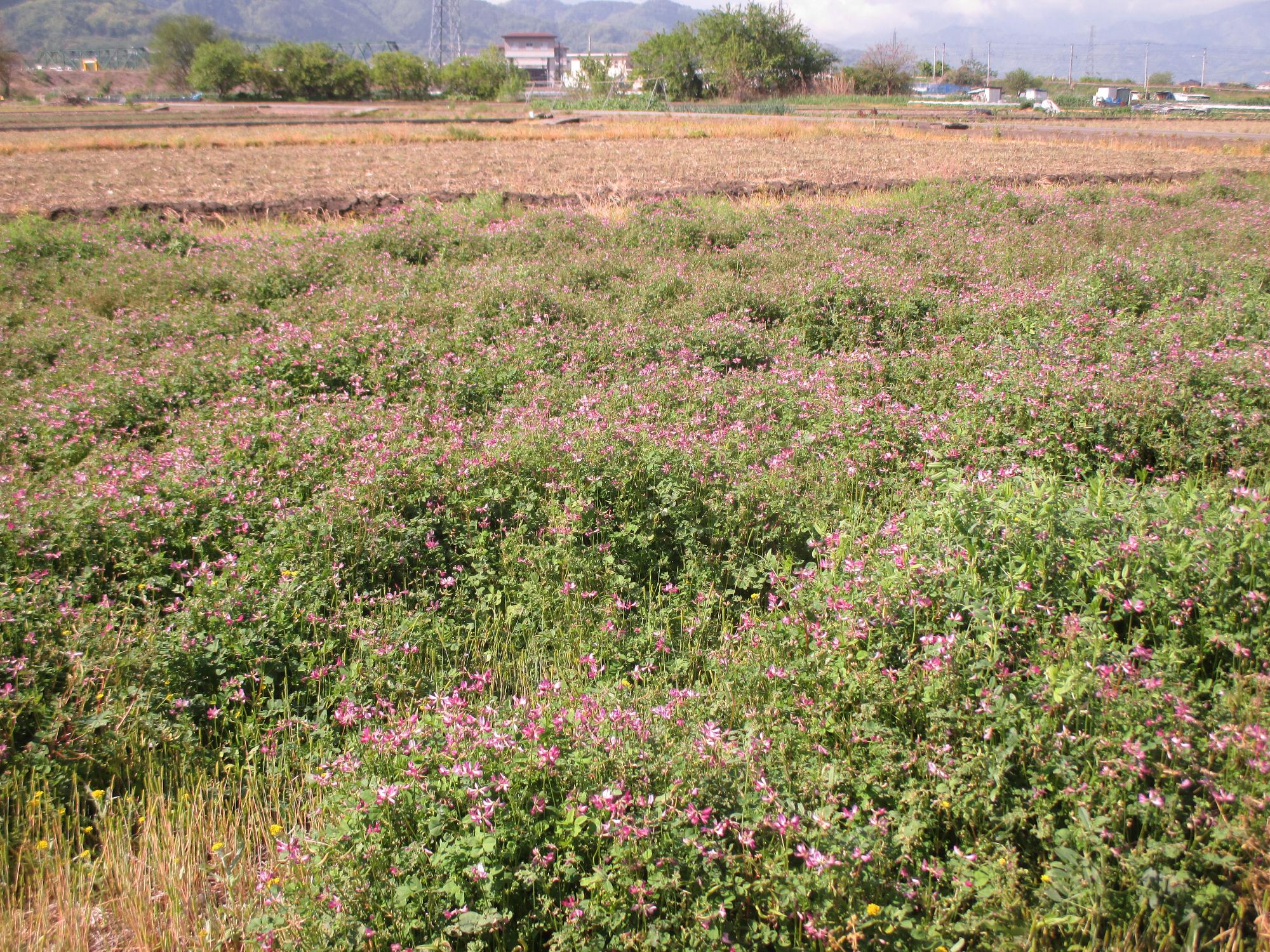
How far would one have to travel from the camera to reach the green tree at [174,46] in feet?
354

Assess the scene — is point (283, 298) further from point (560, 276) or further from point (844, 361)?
point (844, 361)

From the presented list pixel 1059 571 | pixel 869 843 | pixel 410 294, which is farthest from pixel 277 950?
pixel 410 294

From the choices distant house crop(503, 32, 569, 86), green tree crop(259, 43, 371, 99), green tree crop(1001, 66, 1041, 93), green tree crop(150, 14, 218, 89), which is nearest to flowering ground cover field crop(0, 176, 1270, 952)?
green tree crop(259, 43, 371, 99)

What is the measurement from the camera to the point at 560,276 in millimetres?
9688

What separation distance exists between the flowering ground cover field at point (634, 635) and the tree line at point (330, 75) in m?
84.0

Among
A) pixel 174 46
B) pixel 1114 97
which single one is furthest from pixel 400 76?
pixel 1114 97

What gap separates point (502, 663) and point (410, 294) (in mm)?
6247

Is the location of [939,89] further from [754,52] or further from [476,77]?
[476,77]

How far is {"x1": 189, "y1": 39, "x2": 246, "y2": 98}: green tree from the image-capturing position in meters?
86.2

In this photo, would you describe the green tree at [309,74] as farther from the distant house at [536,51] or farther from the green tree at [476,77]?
the distant house at [536,51]

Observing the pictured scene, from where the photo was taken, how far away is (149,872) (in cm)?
284

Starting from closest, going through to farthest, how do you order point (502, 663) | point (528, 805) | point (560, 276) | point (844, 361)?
point (528, 805) → point (502, 663) → point (844, 361) → point (560, 276)

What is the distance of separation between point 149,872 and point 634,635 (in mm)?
2248

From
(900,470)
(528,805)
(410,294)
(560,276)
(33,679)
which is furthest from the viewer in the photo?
(560,276)
